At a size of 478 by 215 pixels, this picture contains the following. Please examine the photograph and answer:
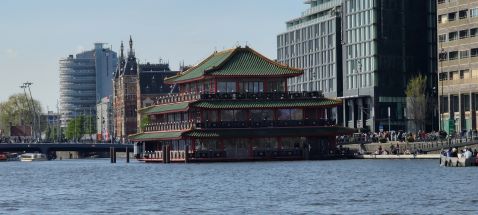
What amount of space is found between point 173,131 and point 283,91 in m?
17.0

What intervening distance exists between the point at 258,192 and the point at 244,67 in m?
84.3

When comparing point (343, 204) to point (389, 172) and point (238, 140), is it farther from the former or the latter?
point (238, 140)

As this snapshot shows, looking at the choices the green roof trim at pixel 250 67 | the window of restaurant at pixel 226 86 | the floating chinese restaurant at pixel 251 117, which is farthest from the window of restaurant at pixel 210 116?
the green roof trim at pixel 250 67

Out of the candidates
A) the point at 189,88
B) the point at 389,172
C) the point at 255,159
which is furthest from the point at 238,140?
the point at 389,172

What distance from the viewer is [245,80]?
187250mm

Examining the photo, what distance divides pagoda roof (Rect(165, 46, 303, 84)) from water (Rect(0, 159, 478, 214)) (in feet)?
128

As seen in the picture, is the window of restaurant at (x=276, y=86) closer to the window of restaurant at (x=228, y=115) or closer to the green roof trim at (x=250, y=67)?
the green roof trim at (x=250, y=67)

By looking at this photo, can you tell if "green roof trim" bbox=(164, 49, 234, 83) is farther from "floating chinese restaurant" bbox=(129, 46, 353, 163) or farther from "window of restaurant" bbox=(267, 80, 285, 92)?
"window of restaurant" bbox=(267, 80, 285, 92)

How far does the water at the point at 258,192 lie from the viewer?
87.8 meters

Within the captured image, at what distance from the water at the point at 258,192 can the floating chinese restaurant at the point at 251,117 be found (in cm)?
3516

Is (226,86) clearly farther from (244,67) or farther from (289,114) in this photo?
(289,114)

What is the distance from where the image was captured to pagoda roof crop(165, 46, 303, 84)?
186250 millimetres

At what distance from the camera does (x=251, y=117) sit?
184750 millimetres

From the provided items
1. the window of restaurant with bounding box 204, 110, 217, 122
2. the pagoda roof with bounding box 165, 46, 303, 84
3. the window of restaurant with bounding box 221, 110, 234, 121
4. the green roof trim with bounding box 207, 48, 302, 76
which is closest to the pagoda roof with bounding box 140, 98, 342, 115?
the window of restaurant with bounding box 221, 110, 234, 121
